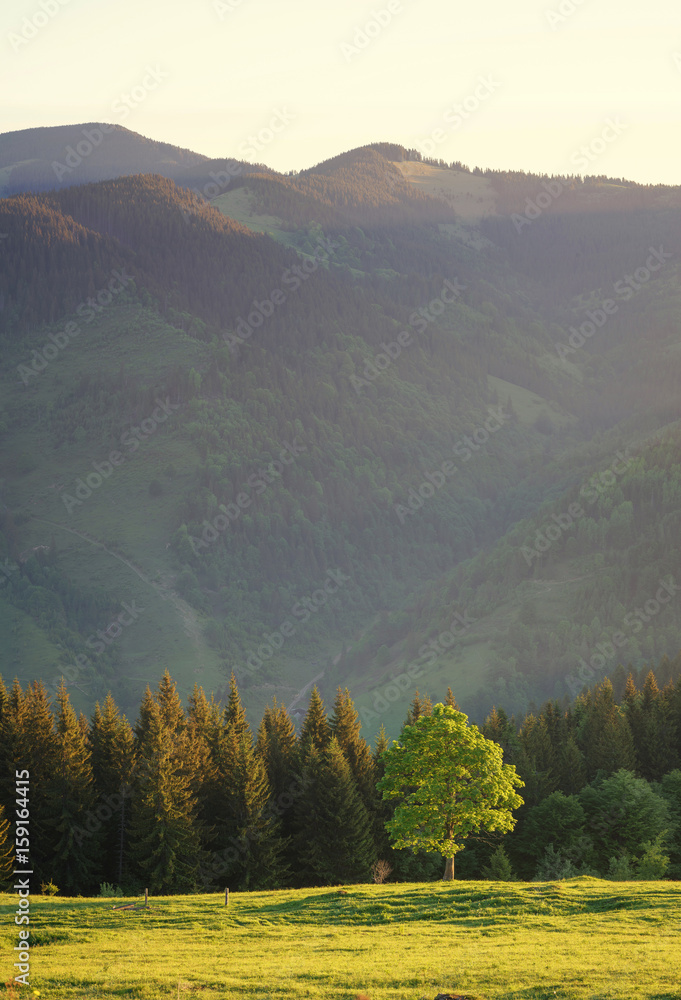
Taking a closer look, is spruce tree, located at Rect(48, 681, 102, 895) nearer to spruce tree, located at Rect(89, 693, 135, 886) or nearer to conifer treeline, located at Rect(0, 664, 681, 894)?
conifer treeline, located at Rect(0, 664, 681, 894)

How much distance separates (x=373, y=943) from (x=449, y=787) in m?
22.4

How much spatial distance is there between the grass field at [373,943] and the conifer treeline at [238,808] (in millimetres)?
15219

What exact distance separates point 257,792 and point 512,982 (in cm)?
4357

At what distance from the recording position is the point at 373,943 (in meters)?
44.4

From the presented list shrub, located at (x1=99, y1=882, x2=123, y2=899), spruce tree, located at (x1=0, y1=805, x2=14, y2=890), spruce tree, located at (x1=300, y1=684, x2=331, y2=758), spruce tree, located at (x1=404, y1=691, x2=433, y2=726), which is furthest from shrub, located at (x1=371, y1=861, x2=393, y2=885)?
spruce tree, located at (x1=0, y1=805, x2=14, y2=890)

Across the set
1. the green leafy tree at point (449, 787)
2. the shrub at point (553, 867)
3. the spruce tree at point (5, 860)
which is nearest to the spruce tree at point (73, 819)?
the spruce tree at point (5, 860)

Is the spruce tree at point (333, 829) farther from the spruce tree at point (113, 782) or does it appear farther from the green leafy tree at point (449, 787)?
the spruce tree at point (113, 782)

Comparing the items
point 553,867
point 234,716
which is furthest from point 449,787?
point 234,716

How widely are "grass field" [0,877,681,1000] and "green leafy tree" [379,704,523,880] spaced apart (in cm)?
629

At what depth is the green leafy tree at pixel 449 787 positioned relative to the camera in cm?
6506

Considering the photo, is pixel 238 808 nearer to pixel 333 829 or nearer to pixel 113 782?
pixel 333 829

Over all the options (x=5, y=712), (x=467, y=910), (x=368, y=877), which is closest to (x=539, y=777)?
(x=368, y=877)

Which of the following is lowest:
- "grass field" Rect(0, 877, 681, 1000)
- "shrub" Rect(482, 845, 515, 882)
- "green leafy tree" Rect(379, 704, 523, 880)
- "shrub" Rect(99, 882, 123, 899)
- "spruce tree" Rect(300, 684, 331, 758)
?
"shrub" Rect(482, 845, 515, 882)

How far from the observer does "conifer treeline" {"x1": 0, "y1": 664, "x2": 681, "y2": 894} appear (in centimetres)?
7162
